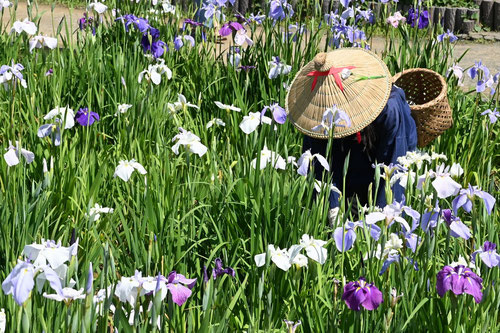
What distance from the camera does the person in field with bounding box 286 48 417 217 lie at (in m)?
2.85

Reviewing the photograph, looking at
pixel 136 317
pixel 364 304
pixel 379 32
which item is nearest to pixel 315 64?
pixel 364 304

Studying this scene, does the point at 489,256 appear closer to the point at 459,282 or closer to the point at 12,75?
the point at 459,282

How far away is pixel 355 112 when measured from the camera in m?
2.86

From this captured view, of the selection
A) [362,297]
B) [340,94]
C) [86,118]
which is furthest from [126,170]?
[362,297]

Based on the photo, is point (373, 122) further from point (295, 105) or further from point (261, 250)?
point (261, 250)

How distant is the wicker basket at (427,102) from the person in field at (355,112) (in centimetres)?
13

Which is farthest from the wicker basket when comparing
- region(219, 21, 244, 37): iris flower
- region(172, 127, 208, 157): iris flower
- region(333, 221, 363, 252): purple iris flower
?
region(333, 221, 363, 252): purple iris flower

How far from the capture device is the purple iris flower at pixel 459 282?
5.98ft

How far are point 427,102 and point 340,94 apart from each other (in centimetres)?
88

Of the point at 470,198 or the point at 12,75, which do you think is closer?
the point at 470,198

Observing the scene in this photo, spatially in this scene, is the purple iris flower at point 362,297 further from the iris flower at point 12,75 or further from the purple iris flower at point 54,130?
the iris flower at point 12,75

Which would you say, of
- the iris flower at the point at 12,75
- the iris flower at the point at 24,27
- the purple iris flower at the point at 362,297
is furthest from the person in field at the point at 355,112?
the iris flower at the point at 24,27

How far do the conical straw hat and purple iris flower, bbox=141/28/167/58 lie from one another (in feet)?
4.20

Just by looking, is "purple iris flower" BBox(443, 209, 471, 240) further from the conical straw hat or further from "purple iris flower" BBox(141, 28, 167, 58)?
"purple iris flower" BBox(141, 28, 167, 58)
